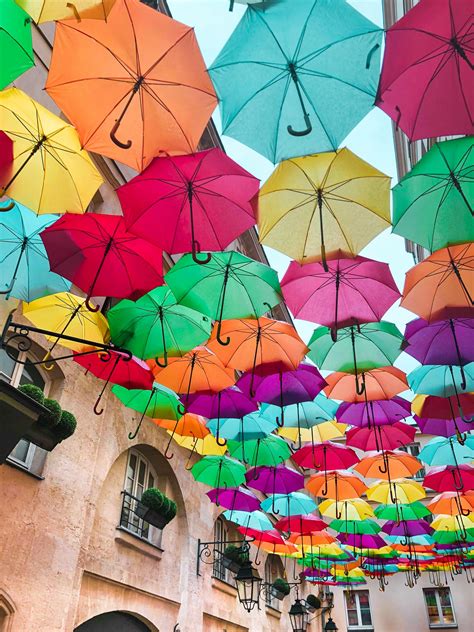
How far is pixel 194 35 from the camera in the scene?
369 cm

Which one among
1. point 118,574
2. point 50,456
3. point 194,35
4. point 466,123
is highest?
point 194,35

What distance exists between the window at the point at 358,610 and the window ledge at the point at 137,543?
60.6 ft

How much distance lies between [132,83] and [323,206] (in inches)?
75.0

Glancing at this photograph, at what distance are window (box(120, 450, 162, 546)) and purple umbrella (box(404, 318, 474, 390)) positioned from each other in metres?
5.61

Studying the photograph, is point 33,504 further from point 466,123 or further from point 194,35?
point 466,123

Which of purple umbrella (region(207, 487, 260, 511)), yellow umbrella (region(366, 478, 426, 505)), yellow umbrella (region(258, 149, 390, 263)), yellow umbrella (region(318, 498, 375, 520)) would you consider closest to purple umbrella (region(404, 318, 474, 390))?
yellow umbrella (region(258, 149, 390, 263))

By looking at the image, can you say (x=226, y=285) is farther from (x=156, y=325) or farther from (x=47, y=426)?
(x=47, y=426)

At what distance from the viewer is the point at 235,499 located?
10.7 metres

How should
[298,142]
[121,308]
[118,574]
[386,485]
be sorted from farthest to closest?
[386,485]
[118,574]
[121,308]
[298,142]

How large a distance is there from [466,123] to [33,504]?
642 cm

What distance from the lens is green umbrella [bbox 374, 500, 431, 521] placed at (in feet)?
40.6

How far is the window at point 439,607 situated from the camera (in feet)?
73.4

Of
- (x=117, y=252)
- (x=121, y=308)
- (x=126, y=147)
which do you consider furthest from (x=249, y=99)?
(x=121, y=308)

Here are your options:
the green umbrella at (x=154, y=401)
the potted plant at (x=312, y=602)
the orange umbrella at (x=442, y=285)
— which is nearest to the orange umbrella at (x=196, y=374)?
the green umbrella at (x=154, y=401)
